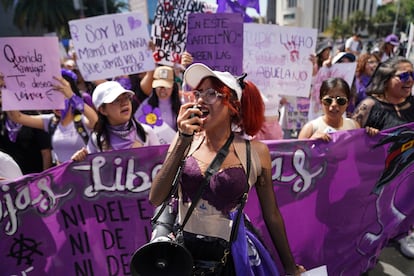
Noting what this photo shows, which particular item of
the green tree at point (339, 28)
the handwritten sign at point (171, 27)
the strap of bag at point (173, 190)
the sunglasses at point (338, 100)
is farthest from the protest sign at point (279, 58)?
the green tree at point (339, 28)

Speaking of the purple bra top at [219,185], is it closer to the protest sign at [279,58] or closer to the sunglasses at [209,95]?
the sunglasses at [209,95]

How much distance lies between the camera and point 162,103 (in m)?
3.54

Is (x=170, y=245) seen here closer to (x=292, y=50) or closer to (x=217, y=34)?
(x=217, y=34)

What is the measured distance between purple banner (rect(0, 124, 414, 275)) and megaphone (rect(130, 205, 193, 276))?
2.86ft

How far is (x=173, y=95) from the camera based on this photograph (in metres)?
3.59

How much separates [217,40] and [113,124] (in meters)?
0.94

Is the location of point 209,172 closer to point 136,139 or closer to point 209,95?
point 209,95

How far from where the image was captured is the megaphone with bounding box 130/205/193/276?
1412mm

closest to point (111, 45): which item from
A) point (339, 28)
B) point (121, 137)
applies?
point (121, 137)

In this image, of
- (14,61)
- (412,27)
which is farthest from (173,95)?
(412,27)

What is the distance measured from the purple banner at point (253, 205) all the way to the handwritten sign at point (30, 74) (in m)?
0.93

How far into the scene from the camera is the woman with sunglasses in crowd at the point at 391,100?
2754 millimetres

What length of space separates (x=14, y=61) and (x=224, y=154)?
2166mm

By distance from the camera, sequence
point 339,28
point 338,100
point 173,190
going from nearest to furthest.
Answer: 1. point 173,190
2. point 338,100
3. point 339,28
